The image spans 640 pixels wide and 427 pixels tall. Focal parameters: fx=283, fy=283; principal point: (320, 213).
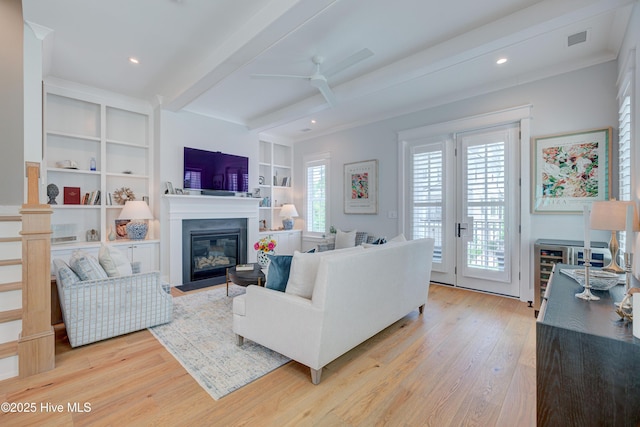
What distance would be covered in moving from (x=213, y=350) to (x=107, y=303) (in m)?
1.12

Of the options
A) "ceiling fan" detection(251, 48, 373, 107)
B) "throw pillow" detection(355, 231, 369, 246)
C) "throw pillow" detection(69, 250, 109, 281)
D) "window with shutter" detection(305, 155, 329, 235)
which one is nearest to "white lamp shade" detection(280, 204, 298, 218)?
"window with shutter" detection(305, 155, 329, 235)

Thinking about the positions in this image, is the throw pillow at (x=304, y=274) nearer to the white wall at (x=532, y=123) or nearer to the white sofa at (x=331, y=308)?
the white sofa at (x=331, y=308)

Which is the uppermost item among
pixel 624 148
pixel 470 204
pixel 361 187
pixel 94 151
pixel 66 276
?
pixel 94 151

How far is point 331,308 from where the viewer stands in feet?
6.53

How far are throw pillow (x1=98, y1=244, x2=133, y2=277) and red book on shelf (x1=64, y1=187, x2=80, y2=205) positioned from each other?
1686 millimetres

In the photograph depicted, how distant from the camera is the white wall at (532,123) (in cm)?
321

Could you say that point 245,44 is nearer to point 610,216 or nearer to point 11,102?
point 11,102

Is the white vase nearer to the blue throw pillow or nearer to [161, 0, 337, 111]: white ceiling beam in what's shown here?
the blue throw pillow

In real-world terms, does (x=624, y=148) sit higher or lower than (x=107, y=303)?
higher

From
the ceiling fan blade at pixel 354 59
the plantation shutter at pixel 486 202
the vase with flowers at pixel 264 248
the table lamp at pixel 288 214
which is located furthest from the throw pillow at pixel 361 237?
the ceiling fan blade at pixel 354 59

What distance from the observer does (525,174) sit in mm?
3666

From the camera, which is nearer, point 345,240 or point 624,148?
point 624,148

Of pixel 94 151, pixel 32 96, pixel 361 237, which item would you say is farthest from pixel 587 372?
A: pixel 94 151

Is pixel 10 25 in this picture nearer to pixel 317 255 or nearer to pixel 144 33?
pixel 144 33
